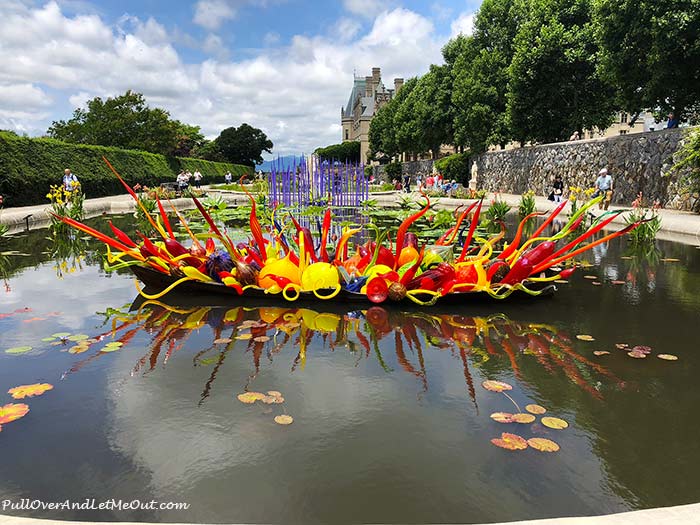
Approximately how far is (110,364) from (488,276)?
298 centimetres

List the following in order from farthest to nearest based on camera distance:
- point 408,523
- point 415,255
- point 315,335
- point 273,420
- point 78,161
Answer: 1. point 78,161
2. point 415,255
3. point 315,335
4. point 273,420
5. point 408,523

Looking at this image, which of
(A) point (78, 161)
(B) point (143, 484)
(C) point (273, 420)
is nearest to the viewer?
(B) point (143, 484)

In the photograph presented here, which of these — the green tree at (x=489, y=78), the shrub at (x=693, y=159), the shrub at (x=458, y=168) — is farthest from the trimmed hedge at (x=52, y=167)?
the green tree at (x=489, y=78)

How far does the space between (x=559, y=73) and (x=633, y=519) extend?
24654 mm

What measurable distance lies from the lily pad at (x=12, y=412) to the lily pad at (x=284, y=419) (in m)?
1.23

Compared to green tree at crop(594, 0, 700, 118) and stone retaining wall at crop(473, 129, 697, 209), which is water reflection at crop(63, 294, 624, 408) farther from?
green tree at crop(594, 0, 700, 118)

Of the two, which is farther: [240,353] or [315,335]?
[315,335]

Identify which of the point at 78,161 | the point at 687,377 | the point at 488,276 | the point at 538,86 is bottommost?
the point at 687,377

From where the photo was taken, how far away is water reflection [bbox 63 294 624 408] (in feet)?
10.5

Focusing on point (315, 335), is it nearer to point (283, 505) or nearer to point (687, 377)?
point (283, 505)

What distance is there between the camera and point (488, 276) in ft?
14.8

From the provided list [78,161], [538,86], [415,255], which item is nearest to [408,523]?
[415,255]

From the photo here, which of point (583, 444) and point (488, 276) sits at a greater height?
point (488, 276)

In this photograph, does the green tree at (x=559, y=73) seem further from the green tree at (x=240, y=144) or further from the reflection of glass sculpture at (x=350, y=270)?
the green tree at (x=240, y=144)
